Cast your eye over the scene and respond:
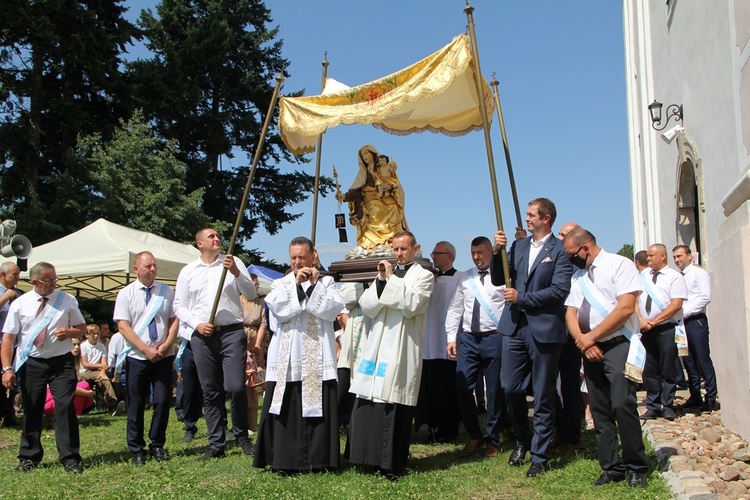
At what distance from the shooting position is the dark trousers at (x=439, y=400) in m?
7.58

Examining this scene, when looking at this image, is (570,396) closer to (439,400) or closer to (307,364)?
(439,400)

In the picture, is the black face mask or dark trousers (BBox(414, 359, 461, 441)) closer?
the black face mask

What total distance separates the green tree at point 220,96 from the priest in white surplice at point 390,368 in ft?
74.4

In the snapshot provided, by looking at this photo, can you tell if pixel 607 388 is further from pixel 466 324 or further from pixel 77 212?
pixel 77 212

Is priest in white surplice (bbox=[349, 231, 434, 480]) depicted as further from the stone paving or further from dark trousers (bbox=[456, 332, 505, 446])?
the stone paving

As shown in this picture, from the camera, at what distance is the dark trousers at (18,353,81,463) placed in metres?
6.38

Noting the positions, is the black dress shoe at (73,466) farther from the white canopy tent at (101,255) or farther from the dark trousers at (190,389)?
the white canopy tent at (101,255)

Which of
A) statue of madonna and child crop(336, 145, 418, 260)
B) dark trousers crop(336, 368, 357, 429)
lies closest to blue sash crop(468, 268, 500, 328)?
dark trousers crop(336, 368, 357, 429)

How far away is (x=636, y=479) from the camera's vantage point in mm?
5117

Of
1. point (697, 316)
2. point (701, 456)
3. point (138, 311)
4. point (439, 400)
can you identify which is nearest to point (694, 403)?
point (697, 316)

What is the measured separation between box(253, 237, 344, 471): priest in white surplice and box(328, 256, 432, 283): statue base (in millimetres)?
1986

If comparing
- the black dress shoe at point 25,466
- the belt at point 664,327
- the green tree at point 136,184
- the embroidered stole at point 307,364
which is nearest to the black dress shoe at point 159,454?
the black dress shoe at point 25,466

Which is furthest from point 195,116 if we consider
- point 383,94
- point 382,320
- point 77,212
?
point 382,320

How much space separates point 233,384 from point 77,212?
1767 cm
